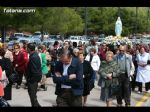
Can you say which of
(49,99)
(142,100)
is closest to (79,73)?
(49,99)

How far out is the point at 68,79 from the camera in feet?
29.3

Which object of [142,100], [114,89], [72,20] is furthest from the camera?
[72,20]

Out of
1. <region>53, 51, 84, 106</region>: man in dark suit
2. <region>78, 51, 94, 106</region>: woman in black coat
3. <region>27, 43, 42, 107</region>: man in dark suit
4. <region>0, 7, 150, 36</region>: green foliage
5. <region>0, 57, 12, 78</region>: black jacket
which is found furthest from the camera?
<region>0, 7, 150, 36</region>: green foliage

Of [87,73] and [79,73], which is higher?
[79,73]

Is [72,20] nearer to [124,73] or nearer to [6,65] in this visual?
[124,73]

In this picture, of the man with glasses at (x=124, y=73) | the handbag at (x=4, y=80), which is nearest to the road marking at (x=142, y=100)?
the man with glasses at (x=124, y=73)

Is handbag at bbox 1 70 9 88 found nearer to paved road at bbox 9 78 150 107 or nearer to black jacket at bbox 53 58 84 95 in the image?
black jacket at bbox 53 58 84 95

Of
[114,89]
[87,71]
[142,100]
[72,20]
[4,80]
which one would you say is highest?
[72,20]

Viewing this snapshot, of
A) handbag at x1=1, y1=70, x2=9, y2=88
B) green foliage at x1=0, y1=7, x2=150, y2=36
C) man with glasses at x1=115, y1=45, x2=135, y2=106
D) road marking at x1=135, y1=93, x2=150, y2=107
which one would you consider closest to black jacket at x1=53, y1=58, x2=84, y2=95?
handbag at x1=1, y1=70, x2=9, y2=88

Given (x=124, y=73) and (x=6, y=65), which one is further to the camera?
(x=124, y=73)

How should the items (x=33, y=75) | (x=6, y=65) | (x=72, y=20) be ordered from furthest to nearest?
(x=72, y=20) → (x=33, y=75) → (x=6, y=65)

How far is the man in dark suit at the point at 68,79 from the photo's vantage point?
29.4ft

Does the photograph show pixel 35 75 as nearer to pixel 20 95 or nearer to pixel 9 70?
pixel 9 70

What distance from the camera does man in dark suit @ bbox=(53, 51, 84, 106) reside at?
Answer: 8.95 metres
